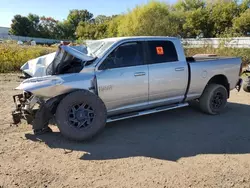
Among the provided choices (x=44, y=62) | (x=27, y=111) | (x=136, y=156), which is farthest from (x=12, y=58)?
(x=136, y=156)

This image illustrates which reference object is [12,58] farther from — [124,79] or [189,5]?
[189,5]

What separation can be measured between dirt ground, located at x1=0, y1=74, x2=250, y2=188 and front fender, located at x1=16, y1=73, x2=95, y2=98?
913 mm

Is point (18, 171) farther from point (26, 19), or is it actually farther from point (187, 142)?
point (26, 19)

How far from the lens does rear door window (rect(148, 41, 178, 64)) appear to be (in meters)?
5.61

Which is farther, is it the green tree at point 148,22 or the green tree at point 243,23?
the green tree at point 243,23

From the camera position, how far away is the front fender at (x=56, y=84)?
4.51 m

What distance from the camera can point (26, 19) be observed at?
281 feet

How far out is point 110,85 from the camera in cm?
501

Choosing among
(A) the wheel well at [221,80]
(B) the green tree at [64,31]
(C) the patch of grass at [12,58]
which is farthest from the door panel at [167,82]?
(B) the green tree at [64,31]

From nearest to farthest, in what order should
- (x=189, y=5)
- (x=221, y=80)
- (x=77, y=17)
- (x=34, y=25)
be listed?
(x=221, y=80), (x=189, y=5), (x=34, y=25), (x=77, y=17)

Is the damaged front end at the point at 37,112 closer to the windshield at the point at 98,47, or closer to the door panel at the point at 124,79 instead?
the door panel at the point at 124,79

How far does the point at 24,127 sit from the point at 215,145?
12.5ft

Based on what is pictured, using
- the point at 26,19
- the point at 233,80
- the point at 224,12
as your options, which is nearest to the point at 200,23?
the point at 224,12

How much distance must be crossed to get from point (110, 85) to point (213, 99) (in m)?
2.90
